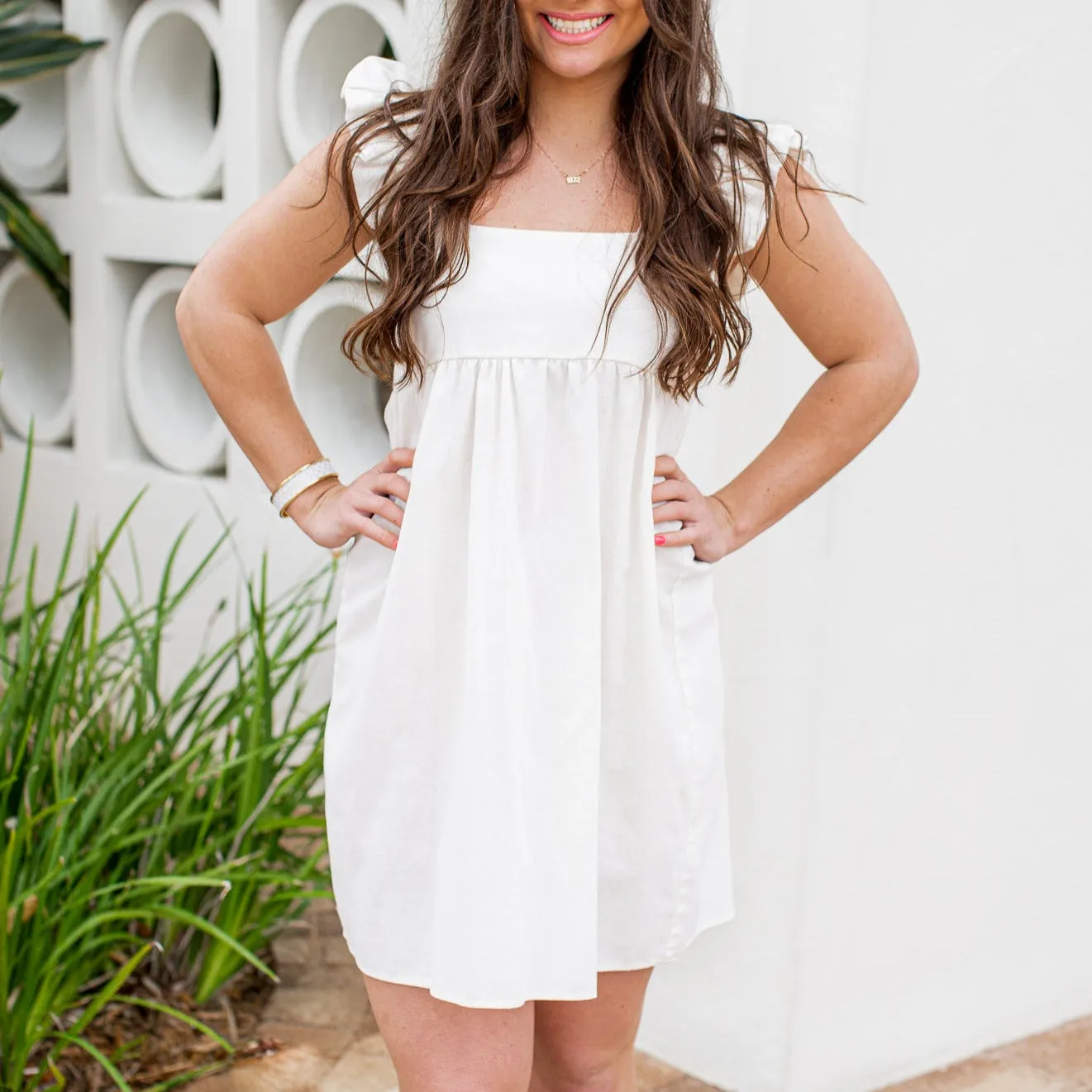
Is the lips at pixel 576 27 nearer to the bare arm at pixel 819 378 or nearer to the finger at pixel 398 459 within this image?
the bare arm at pixel 819 378

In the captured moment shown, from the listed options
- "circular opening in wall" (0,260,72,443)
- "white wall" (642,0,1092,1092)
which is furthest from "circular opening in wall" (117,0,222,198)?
"white wall" (642,0,1092,1092)

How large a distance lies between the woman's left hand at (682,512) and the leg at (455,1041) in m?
0.54

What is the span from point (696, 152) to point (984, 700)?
1318mm

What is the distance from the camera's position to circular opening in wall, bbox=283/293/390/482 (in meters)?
3.12

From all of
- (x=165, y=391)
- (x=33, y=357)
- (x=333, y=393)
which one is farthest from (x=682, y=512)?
(x=33, y=357)

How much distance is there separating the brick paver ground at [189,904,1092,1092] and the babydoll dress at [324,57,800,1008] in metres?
0.95

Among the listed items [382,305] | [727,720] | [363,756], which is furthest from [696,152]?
[727,720]

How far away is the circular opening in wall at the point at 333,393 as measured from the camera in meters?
3.12

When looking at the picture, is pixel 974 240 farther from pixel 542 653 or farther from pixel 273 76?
pixel 273 76

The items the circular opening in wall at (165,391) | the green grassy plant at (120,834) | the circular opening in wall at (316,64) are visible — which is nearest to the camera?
the green grassy plant at (120,834)

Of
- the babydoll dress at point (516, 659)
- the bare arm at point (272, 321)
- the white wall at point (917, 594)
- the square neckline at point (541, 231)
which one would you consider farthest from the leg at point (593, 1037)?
the square neckline at point (541, 231)

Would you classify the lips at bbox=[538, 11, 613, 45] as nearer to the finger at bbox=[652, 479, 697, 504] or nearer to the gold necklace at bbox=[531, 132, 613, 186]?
the gold necklace at bbox=[531, 132, 613, 186]

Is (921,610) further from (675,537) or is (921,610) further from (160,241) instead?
(160,241)

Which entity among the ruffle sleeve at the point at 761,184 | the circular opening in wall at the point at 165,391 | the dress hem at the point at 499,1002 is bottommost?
the dress hem at the point at 499,1002
